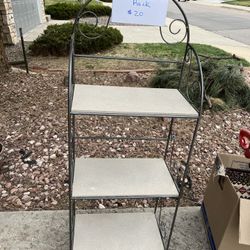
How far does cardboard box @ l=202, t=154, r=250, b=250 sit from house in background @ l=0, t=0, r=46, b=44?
516 cm

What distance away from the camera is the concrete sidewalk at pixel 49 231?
1.84 meters

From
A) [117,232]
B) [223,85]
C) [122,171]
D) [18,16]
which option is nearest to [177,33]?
[122,171]

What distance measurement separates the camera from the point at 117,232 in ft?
5.76

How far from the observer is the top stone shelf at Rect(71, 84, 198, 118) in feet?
4.12

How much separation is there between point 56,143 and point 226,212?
1661mm

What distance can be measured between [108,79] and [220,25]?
30.8 feet

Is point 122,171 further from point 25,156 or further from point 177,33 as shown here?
point 25,156

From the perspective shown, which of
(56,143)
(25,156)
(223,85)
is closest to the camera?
(25,156)

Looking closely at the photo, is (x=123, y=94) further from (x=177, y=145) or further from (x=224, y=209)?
(x=177, y=145)

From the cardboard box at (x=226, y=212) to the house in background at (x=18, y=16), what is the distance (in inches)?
203

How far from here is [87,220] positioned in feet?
5.98

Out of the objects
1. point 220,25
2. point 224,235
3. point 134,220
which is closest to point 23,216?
point 134,220

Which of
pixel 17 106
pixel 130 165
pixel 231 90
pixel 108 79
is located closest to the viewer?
pixel 130 165

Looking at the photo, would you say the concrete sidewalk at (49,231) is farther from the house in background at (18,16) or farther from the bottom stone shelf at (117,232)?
the house in background at (18,16)
